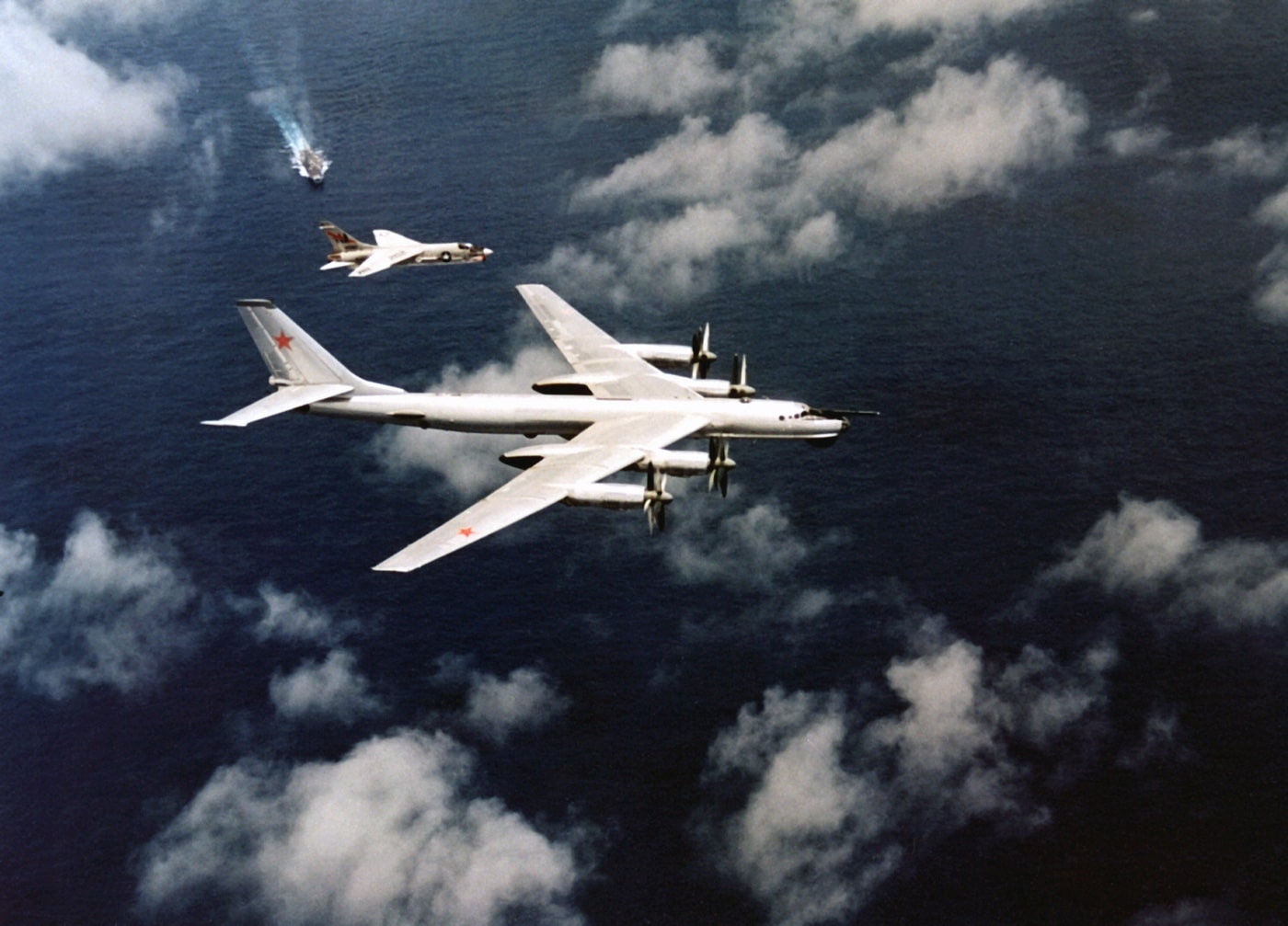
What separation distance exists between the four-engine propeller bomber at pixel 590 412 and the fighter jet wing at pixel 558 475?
18 cm

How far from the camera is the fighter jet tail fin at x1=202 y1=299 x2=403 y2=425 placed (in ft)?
462

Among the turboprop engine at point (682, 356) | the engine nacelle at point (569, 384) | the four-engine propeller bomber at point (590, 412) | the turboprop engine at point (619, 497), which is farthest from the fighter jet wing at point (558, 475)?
the turboprop engine at point (682, 356)

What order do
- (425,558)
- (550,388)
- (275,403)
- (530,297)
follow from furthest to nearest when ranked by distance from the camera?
(530,297), (550,388), (275,403), (425,558)

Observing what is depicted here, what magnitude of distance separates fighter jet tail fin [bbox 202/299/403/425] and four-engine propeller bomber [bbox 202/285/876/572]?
105 millimetres

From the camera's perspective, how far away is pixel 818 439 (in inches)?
5605

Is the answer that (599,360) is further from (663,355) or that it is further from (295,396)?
(295,396)

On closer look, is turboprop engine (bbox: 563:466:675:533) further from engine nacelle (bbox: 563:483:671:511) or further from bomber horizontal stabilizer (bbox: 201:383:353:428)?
bomber horizontal stabilizer (bbox: 201:383:353:428)

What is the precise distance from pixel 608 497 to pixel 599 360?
3119 cm

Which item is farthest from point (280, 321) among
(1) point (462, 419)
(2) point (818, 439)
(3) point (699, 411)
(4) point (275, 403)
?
(2) point (818, 439)

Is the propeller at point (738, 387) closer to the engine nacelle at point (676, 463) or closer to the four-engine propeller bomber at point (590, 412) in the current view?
the four-engine propeller bomber at point (590, 412)

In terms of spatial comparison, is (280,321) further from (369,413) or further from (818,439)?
(818,439)

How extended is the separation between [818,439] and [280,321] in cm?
6231

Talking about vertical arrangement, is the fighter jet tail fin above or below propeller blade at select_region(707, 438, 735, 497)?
above

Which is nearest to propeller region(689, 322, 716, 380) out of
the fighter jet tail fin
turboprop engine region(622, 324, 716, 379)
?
turboprop engine region(622, 324, 716, 379)
